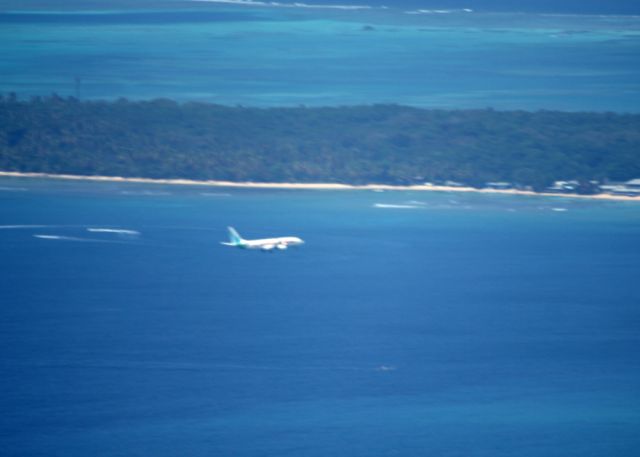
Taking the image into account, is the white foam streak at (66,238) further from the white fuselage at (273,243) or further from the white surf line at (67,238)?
the white fuselage at (273,243)

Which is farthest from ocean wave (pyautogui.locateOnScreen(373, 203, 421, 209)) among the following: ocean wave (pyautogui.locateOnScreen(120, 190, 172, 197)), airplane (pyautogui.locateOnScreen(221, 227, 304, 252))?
ocean wave (pyautogui.locateOnScreen(120, 190, 172, 197))

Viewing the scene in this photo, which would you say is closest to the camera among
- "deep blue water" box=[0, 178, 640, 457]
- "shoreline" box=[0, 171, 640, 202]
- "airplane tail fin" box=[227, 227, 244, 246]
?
"deep blue water" box=[0, 178, 640, 457]

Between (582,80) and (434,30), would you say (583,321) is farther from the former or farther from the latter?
(434,30)

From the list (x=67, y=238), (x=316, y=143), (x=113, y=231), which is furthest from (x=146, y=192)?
(x=316, y=143)

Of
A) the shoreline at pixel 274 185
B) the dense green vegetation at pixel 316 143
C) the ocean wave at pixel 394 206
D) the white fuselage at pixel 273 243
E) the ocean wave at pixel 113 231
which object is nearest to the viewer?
the white fuselage at pixel 273 243

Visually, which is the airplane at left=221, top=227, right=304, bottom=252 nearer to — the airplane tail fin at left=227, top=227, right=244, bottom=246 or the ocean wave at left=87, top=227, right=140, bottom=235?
the airplane tail fin at left=227, top=227, right=244, bottom=246

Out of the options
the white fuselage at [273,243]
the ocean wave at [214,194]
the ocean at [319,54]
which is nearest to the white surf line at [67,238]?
the white fuselage at [273,243]

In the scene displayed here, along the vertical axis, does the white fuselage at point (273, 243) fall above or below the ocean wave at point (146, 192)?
below

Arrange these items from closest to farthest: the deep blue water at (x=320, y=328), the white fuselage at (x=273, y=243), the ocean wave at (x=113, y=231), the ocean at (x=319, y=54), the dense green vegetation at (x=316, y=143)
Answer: the deep blue water at (x=320, y=328) < the white fuselage at (x=273, y=243) < the ocean wave at (x=113, y=231) < the dense green vegetation at (x=316, y=143) < the ocean at (x=319, y=54)
